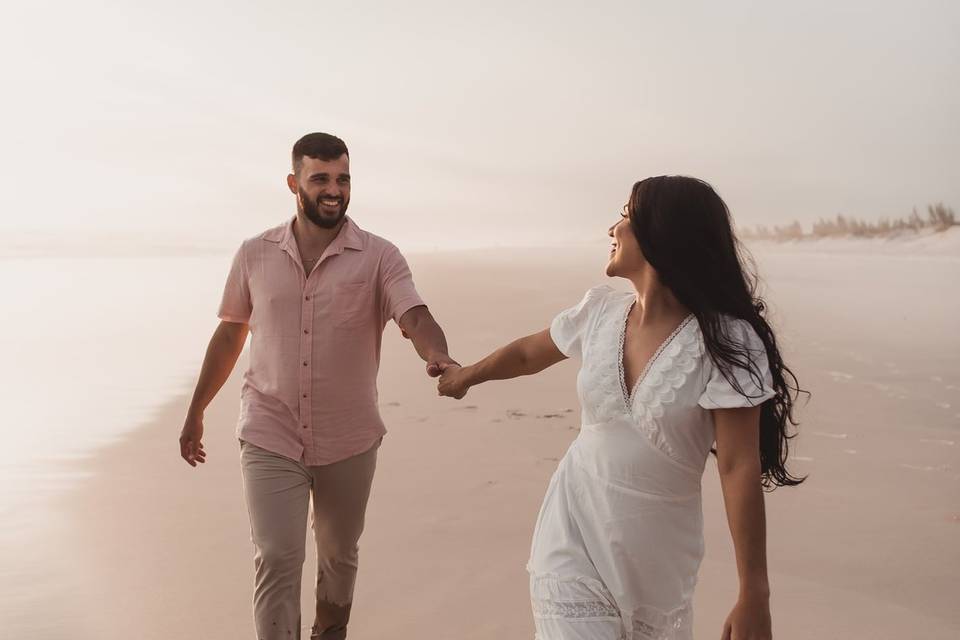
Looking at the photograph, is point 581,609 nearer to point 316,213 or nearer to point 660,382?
point 660,382

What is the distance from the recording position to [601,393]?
271 centimetres

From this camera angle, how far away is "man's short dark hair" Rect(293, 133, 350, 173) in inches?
162

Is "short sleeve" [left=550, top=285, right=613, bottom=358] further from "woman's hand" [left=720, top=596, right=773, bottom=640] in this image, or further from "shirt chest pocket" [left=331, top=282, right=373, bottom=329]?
"shirt chest pocket" [left=331, top=282, right=373, bottom=329]

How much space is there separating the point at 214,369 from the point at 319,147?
112cm

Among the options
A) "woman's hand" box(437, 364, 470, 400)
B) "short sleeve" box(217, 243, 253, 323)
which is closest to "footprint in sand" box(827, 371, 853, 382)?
"woman's hand" box(437, 364, 470, 400)

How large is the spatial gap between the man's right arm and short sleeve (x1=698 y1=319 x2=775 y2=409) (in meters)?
2.43

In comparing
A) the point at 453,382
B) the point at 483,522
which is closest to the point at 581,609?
the point at 453,382

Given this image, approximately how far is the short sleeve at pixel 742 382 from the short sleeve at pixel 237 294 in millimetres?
2306

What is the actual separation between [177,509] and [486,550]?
260cm

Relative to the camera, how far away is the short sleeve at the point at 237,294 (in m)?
4.20

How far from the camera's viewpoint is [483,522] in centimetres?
681

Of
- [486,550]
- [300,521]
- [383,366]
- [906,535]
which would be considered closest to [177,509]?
[486,550]

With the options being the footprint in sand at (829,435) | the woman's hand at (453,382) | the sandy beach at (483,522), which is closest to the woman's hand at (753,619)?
the woman's hand at (453,382)

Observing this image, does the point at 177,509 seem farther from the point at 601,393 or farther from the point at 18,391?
the point at 18,391
